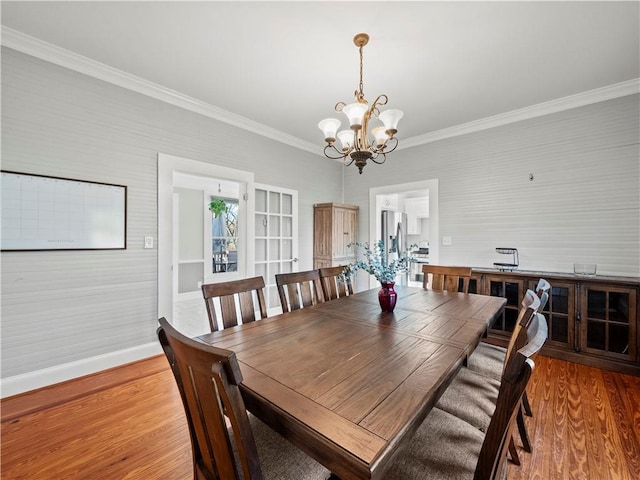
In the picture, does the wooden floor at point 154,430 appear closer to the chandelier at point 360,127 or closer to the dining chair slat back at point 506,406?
the dining chair slat back at point 506,406

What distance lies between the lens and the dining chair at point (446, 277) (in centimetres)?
272

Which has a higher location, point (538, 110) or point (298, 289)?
point (538, 110)

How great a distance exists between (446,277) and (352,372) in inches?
84.1

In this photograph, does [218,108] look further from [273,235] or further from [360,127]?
[360,127]

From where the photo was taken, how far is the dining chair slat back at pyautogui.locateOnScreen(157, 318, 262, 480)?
69 centimetres

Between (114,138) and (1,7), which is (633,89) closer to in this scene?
(114,138)

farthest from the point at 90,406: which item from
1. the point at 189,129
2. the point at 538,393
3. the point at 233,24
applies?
the point at 538,393

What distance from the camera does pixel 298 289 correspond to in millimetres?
2268

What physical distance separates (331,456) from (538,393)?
2481 millimetres

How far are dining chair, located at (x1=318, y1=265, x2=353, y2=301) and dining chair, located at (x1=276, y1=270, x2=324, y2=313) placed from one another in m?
0.06

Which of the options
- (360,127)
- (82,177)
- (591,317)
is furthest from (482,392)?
(82,177)

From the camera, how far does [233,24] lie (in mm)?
2072

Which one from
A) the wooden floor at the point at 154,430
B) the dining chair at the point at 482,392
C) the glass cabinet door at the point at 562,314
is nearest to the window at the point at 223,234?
the wooden floor at the point at 154,430

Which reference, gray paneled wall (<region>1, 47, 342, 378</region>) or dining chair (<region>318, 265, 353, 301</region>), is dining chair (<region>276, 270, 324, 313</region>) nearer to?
dining chair (<region>318, 265, 353, 301</region>)
